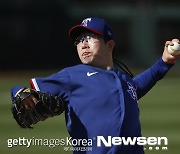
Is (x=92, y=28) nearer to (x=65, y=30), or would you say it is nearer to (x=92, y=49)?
(x=92, y=49)

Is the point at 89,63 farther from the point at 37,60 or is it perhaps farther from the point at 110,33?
the point at 37,60

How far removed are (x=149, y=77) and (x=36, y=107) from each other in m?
1.02

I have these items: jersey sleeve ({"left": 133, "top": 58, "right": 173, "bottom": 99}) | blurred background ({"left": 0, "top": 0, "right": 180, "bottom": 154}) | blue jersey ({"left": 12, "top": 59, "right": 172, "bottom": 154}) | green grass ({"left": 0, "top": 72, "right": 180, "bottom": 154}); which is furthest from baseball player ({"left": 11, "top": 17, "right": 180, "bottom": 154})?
blurred background ({"left": 0, "top": 0, "right": 180, "bottom": 154})

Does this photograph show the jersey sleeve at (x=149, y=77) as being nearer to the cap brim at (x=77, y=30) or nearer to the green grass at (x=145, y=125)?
the cap brim at (x=77, y=30)

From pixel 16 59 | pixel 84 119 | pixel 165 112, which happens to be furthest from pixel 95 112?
pixel 16 59

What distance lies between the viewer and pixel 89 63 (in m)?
4.07

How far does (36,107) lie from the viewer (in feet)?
12.6

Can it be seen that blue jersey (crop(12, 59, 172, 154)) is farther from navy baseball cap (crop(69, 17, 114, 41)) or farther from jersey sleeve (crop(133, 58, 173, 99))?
jersey sleeve (crop(133, 58, 173, 99))

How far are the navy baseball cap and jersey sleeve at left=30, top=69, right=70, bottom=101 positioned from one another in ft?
1.19

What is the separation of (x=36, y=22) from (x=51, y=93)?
20.9m

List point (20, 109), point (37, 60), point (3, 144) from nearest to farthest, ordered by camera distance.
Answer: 1. point (20, 109)
2. point (3, 144)
3. point (37, 60)

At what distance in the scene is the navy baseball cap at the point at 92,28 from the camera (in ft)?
13.3

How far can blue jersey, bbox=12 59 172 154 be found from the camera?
3.86 metres

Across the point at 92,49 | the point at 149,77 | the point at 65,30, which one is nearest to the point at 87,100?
the point at 92,49
